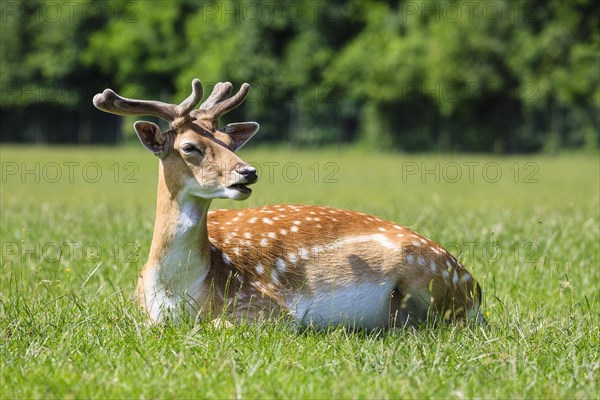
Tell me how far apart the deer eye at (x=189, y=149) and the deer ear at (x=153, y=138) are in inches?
5.3

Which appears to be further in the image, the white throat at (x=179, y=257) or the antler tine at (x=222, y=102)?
the antler tine at (x=222, y=102)

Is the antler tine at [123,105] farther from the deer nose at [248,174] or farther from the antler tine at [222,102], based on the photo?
the deer nose at [248,174]

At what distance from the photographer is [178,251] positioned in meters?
4.33

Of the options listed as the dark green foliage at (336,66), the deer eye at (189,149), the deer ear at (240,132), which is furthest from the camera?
the dark green foliage at (336,66)

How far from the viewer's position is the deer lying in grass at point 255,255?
14.0 ft

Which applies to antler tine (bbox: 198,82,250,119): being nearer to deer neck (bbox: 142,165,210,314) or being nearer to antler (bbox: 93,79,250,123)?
antler (bbox: 93,79,250,123)

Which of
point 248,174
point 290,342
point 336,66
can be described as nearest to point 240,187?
point 248,174

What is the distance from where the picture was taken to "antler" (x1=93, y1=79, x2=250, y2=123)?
166 inches

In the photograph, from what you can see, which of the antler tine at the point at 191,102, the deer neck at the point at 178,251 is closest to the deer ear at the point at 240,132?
the antler tine at the point at 191,102

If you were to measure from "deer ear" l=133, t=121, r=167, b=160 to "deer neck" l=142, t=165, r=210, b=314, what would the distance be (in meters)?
0.11

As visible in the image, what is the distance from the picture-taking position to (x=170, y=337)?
3934 millimetres

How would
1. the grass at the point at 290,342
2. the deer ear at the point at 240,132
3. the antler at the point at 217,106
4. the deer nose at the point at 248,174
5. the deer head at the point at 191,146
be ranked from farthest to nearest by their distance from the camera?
the deer ear at the point at 240,132 → the antler at the point at 217,106 → the deer head at the point at 191,146 → the deer nose at the point at 248,174 → the grass at the point at 290,342

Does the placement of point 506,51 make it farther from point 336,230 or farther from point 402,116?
point 336,230

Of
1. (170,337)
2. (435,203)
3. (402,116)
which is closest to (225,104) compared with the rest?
(170,337)
